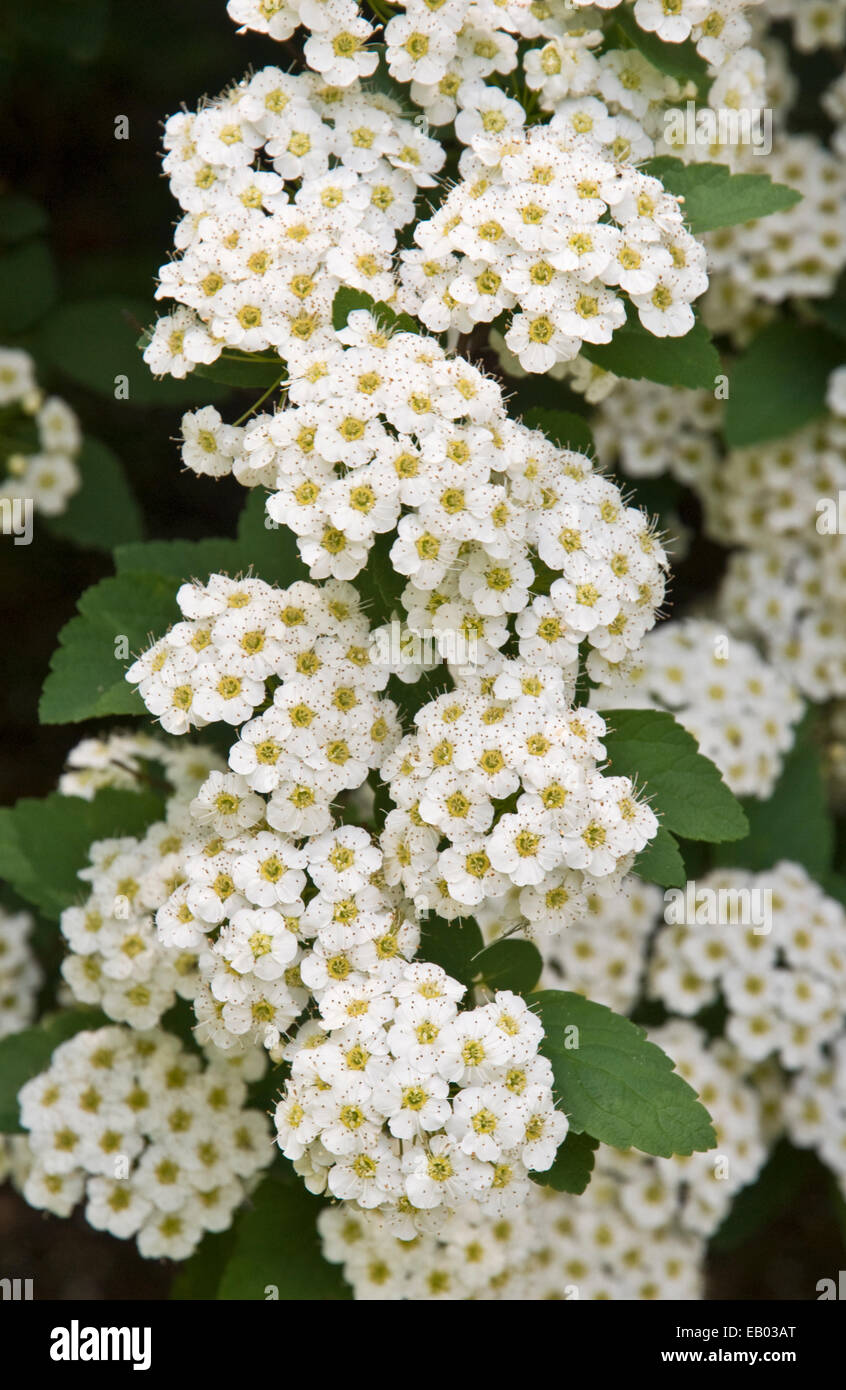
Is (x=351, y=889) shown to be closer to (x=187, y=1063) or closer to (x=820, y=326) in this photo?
(x=187, y=1063)

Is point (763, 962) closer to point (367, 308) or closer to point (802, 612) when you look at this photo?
point (802, 612)

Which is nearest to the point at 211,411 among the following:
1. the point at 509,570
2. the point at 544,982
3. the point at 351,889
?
the point at 509,570

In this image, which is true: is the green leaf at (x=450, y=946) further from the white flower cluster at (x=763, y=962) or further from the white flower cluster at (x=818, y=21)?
the white flower cluster at (x=818, y=21)

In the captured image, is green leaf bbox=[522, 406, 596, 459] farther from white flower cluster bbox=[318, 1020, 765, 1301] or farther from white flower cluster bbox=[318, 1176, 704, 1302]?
white flower cluster bbox=[318, 1020, 765, 1301]

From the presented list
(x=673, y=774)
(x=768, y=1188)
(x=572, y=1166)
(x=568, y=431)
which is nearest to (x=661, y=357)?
(x=568, y=431)

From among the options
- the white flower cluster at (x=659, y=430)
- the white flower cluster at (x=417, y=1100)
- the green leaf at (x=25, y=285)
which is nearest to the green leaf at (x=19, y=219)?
the green leaf at (x=25, y=285)
